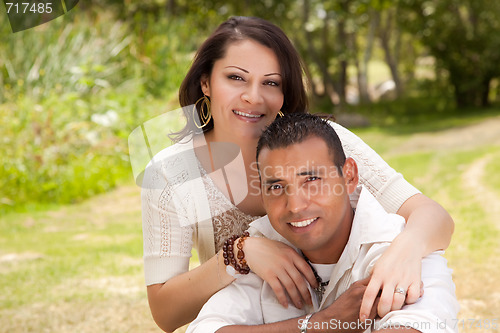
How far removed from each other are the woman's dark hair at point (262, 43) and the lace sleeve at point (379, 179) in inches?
12.9

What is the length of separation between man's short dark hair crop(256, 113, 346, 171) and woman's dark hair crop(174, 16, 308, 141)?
1.78 feet

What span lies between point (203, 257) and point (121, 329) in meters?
0.98

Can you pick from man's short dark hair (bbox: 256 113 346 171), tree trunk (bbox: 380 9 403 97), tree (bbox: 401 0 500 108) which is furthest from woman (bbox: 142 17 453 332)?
tree trunk (bbox: 380 9 403 97)

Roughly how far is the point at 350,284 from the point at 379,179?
686 mm

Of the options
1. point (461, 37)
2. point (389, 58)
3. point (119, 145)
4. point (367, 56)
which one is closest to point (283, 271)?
point (119, 145)

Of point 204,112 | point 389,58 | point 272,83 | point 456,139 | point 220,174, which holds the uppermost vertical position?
point 272,83

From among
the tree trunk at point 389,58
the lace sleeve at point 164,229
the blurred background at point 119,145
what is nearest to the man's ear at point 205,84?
the lace sleeve at point 164,229

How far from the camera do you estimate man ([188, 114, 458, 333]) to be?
1.87 meters

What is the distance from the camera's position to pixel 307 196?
1.92m

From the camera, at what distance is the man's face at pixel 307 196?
1917 millimetres

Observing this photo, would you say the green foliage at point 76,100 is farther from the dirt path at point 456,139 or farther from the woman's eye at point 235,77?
the woman's eye at point 235,77

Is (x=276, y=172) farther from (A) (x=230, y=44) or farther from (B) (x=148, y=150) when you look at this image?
(B) (x=148, y=150)

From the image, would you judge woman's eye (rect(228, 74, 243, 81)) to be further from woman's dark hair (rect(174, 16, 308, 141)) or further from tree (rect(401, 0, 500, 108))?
tree (rect(401, 0, 500, 108))

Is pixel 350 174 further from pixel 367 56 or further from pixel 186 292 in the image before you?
pixel 367 56
